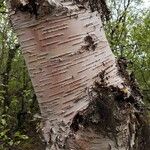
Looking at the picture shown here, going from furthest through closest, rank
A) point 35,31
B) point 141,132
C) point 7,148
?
point 7,148
point 141,132
point 35,31

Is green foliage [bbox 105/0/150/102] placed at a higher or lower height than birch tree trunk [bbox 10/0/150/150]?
lower

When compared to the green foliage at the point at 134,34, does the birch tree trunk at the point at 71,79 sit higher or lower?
higher

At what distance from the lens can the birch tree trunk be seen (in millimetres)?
1737

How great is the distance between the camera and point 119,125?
5.83 feet

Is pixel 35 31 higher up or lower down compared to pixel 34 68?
higher up

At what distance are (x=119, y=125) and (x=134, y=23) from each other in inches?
603

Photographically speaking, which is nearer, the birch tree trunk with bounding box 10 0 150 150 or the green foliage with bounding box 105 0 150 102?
the birch tree trunk with bounding box 10 0 150 150

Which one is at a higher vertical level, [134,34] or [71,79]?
[71,79]

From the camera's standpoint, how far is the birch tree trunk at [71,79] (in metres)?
1.74

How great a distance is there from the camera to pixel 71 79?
1740 mm

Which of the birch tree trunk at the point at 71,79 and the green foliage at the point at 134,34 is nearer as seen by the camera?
the birch tree trunk at the point at 71,79

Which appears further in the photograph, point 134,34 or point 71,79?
point 134,34

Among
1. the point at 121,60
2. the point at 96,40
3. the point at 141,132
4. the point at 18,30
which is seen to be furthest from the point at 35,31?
the point at 141,132

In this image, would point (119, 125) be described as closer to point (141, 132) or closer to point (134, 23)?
point (141, 132)
